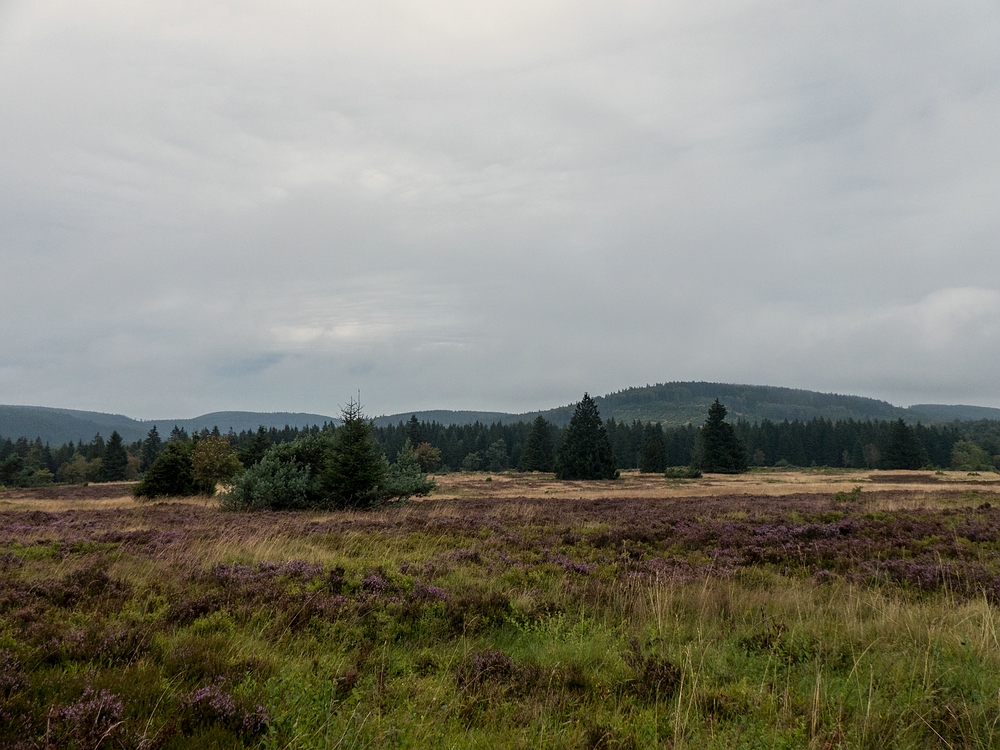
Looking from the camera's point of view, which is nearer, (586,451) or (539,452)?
(586,451)

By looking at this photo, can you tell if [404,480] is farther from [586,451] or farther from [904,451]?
[904,451]

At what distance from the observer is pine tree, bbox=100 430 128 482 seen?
9325 centimetres

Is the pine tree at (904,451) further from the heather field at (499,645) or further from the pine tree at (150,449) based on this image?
the pine tree at (150,449)

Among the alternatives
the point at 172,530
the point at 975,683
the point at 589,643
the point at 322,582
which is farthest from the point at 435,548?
the point at 975,683

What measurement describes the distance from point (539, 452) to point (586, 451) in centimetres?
2573

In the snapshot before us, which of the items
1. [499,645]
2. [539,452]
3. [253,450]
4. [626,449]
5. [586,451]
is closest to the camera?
[499,645]

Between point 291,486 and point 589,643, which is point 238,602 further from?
point 291,486

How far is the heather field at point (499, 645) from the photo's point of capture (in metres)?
3.53

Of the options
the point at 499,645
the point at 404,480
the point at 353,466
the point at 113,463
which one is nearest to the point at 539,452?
the point at 404,480

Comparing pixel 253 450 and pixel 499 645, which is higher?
pixel 499 645

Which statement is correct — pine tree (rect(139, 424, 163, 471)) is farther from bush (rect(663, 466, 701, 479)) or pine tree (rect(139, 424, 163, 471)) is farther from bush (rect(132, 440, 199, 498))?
bush (rect(663, 466, 701, 479))

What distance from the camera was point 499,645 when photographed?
18.9 ft

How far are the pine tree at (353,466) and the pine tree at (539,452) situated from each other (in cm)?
7070

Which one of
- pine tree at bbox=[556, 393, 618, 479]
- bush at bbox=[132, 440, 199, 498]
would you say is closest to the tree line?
pine tree at bbox=[556, 393, 618, 479]
